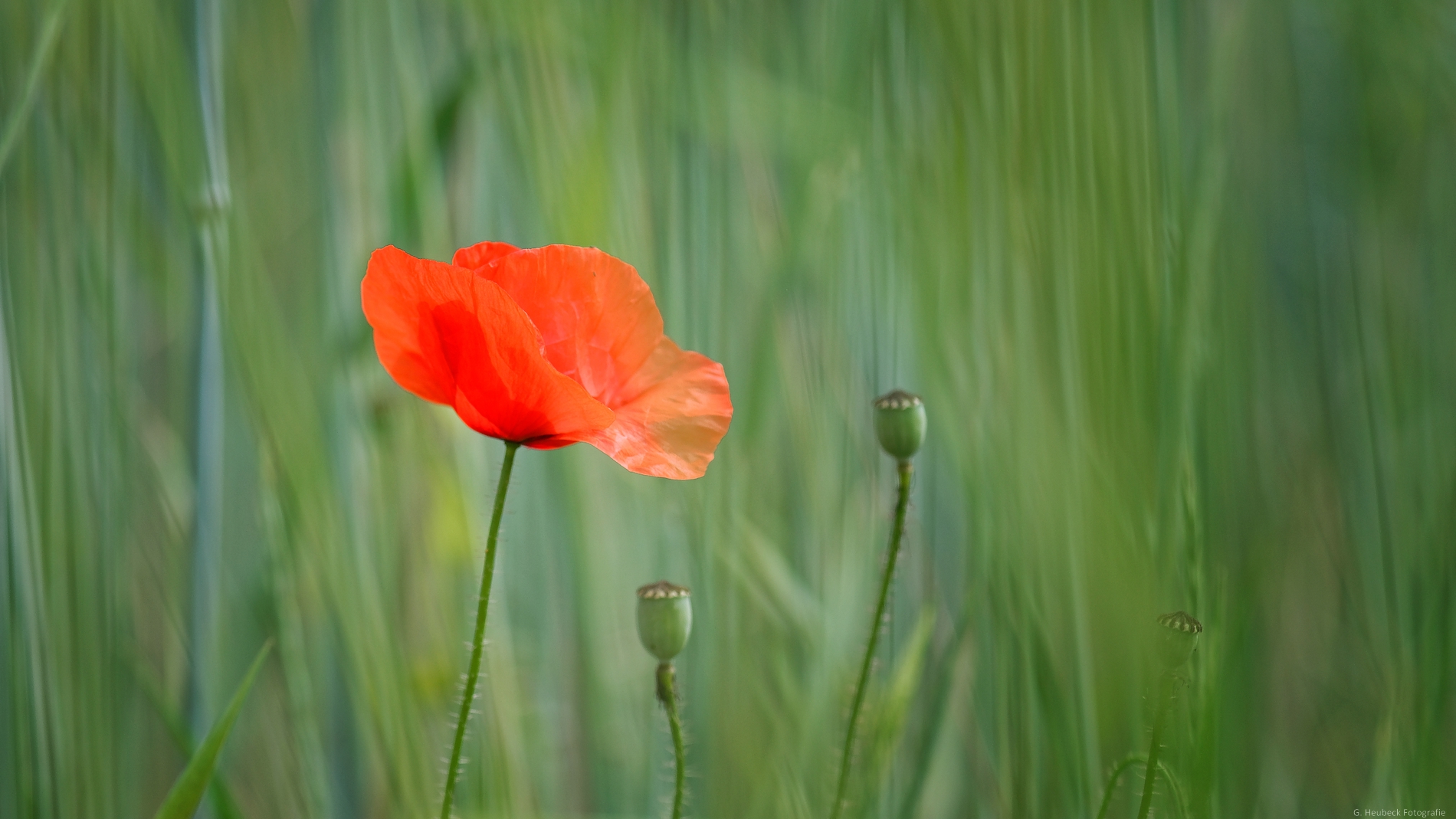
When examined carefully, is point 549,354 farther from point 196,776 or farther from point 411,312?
point 196,776

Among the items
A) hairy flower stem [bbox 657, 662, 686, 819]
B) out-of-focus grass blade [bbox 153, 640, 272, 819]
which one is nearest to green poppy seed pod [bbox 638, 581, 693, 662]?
hairy flower stem [bbox 657, 662, 686, 819]

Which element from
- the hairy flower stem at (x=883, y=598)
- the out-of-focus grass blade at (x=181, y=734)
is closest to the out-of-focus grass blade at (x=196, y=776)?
the out-of-focus grass blade at (x=181, y=734)

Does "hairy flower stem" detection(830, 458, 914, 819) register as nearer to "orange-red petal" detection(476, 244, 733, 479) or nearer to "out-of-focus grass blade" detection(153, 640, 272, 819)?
"orange-red petal" detection(476, 244, 733, 479)

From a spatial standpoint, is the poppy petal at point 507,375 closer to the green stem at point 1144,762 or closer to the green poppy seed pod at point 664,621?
the green poppy seed pod at point 664,621

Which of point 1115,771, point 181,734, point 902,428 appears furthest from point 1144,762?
point 181,734

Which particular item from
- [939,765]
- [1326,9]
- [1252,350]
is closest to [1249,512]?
[1252,350]

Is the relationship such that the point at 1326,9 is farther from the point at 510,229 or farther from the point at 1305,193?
the point at 510,229
